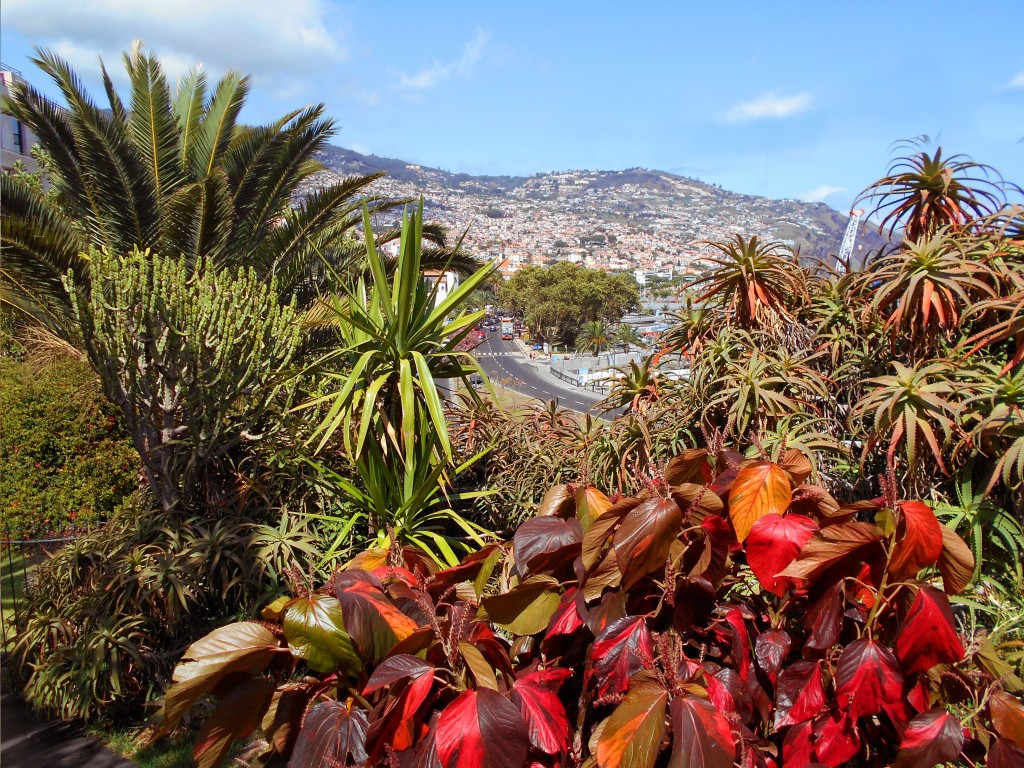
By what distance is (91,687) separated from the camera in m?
4.62

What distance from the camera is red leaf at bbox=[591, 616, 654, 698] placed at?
50.0 inches

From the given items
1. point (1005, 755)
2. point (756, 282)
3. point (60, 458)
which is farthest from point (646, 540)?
point (60, 458)

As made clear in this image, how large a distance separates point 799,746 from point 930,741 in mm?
201

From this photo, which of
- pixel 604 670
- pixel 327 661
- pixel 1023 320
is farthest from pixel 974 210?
pixel 327 661

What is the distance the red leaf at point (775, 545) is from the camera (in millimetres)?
1323

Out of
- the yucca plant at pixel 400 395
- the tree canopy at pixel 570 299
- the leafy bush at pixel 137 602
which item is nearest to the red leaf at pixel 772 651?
the yucca plant at pixel 400 395

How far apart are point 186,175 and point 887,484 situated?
405 inches

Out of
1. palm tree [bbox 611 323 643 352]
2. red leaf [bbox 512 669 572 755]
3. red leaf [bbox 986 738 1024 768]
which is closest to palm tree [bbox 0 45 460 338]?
palm tree [bbox 611 323 643 352]

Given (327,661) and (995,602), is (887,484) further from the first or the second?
(995,602)

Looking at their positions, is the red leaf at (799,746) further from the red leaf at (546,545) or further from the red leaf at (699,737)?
the red leaf at (546,545)

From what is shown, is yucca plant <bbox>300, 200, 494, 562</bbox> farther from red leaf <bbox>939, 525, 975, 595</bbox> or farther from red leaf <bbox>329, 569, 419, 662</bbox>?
red leaf <bbox>939, 525, 975, 595</bbox>

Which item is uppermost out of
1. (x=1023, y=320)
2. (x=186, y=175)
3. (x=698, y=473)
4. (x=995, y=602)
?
(x=186, y=175)

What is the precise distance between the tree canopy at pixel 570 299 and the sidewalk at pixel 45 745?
5901 cm

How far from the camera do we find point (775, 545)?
1331 millimetres
